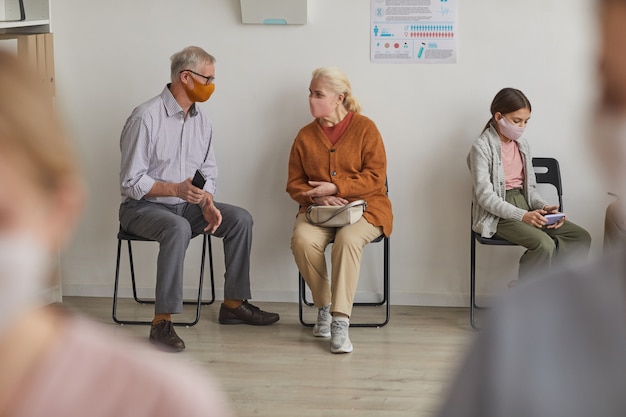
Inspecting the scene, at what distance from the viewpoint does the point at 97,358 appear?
2.42 ft

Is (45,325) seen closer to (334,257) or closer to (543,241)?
(334,257)

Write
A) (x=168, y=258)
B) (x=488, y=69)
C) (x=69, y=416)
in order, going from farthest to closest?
(x=488, y=69) → (x=168, y=258) → (x=69, y=416)

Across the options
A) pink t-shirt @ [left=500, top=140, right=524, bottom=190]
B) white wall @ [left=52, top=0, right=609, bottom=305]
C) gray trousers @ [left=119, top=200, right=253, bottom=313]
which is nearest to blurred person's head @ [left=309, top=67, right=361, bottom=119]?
white wall @ [left=52, top=0, right=609, bottom=305]

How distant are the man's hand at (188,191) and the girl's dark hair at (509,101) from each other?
1.53 meters

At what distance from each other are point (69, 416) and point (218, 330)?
416 cm

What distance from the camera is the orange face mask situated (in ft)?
16.0

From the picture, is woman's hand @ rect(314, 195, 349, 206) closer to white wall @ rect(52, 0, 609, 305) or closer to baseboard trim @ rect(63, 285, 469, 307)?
white wall @ rect(52, 0, 609, 305)

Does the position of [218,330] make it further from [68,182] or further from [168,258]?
[68,182]

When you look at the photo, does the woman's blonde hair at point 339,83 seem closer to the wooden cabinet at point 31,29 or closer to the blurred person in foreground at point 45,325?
the wooden cabinet at point 31,29

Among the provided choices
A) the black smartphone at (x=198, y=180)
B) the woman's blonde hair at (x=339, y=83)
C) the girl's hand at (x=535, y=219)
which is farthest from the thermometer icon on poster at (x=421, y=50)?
the black smartphone at (x=198, y=180)

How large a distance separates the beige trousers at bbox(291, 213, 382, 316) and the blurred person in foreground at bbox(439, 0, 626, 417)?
3865mm

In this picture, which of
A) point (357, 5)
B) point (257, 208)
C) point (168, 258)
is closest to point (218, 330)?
point (168, 258)

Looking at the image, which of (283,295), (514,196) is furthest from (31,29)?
(514,196)

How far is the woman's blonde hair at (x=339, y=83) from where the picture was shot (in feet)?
16.0
